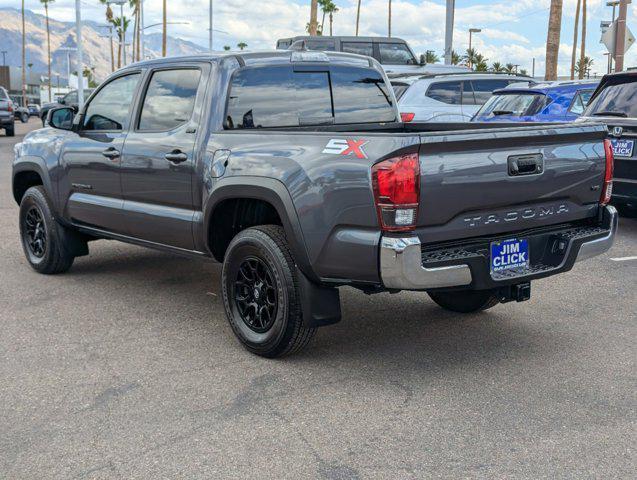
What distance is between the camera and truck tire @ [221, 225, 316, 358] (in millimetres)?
4629

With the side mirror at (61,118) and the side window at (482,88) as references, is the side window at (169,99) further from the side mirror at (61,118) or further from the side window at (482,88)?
the side window at (482,88)

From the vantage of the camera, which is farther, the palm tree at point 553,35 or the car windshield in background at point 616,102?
the palm tree at point 553,35

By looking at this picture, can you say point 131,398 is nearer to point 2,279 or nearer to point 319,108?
point 319,108

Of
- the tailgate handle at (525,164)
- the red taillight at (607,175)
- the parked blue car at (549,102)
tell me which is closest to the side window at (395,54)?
the parked blue car at (549,102)

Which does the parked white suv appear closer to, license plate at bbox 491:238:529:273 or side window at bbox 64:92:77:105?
license plate at bbox 491:238:529:273

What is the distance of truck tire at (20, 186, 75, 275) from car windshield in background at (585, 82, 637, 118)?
18.7ft

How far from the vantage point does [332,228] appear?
14.3ft

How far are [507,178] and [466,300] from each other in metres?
1.59

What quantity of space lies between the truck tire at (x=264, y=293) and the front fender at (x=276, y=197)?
13cm

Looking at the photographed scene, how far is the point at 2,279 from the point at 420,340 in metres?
3.79

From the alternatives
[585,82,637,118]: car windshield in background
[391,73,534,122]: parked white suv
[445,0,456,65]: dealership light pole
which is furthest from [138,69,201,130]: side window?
[445,0,456,65]: dealership light pole

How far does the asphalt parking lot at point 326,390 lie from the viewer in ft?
11.6

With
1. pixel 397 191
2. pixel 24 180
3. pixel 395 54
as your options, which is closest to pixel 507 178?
pixel 397 191

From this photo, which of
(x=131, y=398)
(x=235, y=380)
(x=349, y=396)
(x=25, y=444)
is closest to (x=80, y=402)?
(x=131, y=398)
